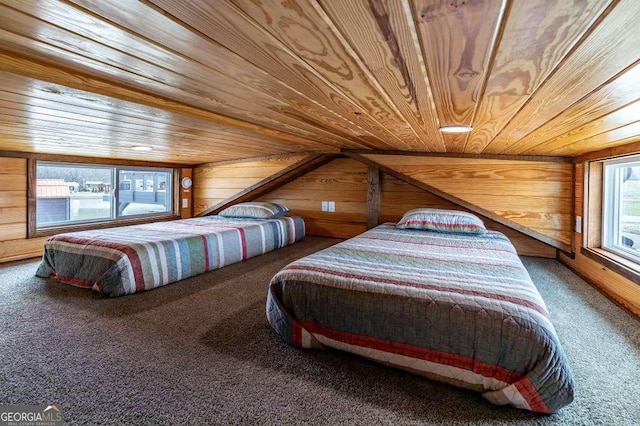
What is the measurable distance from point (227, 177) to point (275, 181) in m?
0.80

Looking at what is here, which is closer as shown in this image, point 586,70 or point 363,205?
point 586,70

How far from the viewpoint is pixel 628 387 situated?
1.26 m

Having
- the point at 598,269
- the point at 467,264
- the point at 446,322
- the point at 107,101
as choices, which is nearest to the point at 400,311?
the point at 446,322

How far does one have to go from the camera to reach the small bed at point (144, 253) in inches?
87.0

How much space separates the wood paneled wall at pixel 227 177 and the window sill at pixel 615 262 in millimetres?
2873

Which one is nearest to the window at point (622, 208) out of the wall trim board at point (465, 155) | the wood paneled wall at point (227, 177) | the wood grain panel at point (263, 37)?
the wall trim board at point (465, 155)

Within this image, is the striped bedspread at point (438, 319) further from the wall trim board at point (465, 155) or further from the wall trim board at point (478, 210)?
the wall trim board at point (465, 155)

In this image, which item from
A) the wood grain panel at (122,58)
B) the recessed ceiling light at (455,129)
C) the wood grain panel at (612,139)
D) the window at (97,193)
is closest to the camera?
the wood grain panel at (122,58)

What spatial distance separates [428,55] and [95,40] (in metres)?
0.91

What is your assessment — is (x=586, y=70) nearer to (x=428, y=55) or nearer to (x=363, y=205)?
(x=428, y=55)

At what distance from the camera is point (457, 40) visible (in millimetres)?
746

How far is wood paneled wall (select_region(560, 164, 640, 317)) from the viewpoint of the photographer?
1958mm

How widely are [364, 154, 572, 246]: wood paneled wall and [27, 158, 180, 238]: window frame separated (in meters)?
3.49

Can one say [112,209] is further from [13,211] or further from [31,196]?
[13,211]
